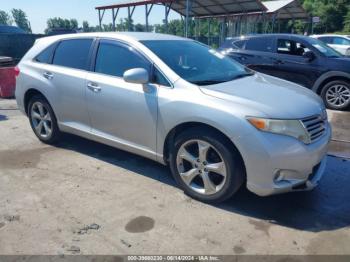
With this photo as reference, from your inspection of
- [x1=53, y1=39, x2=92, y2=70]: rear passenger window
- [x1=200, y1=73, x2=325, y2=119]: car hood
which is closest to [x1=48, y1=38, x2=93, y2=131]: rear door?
[x1=53, y1=39, x2=92, y2=70]: rear passenger window

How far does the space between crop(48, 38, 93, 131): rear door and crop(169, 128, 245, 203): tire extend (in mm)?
1497

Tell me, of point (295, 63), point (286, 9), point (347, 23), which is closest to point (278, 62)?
point (295, 63)

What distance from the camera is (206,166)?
3.36m

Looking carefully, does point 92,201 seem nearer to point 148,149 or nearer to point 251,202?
point 148,149

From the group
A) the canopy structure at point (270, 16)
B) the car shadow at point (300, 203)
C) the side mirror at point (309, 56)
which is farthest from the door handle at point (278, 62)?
the canopy structure at point (270, 16)

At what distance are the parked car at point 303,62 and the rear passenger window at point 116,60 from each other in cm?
507

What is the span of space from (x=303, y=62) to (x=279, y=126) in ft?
17.6

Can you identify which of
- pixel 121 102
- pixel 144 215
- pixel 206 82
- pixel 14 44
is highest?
pixel 14 44

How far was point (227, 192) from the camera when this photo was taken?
3254mm

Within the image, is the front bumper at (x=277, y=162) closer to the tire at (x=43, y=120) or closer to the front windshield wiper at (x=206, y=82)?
the front windshield wiper at (x=206, y=82)

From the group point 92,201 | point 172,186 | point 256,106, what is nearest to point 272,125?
point 256,106

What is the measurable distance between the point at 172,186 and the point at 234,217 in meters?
0.88

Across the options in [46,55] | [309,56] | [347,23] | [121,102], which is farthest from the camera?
[347,23]

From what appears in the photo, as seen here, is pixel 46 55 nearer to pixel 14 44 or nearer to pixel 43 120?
pixel 43 120
